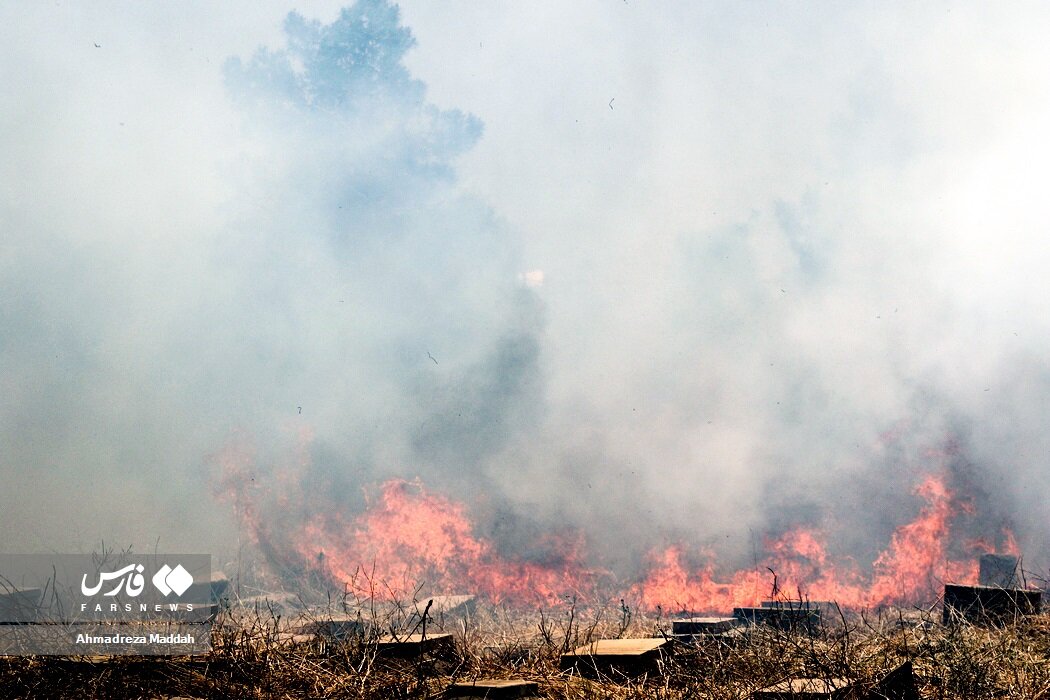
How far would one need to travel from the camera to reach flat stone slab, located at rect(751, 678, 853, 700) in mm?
5359

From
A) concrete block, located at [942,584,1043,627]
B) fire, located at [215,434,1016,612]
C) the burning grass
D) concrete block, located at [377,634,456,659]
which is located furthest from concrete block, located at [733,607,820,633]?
fire, located at [215,434,1016,612]

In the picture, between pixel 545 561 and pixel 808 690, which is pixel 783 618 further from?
pixel 545 561

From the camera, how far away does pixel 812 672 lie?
605cm

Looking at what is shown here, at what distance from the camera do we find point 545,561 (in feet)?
54.7

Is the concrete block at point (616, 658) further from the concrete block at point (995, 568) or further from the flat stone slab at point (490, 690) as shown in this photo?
the concrete block at point (995, 568)

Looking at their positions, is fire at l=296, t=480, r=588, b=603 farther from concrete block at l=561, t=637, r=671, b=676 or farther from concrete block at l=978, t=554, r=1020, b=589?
concrete block at l=561, t=637, r=671, b=676

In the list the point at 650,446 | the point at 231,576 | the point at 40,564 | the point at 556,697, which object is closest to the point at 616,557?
the point at 650,446

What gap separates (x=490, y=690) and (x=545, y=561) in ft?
35.5

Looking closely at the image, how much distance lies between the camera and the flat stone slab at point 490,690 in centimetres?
604

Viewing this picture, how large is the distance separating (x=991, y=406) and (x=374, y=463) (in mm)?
13076

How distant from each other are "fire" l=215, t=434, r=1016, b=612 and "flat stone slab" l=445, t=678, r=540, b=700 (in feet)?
29.0

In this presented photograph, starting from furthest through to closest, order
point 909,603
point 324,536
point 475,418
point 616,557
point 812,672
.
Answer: point 475,418
point 324,536
point 616,557
point 909,603
point 812,672

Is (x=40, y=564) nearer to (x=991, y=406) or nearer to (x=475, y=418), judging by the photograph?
(x=475, y=418)

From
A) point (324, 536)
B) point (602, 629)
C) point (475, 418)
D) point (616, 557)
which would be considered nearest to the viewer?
point (602, 629)
